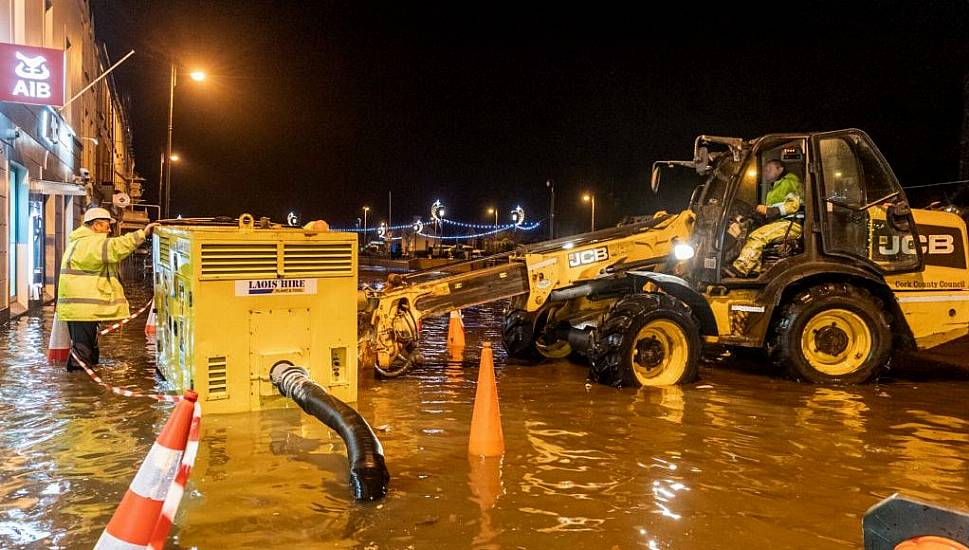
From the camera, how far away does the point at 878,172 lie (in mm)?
8305

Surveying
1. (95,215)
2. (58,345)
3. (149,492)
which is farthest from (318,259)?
(58,345)

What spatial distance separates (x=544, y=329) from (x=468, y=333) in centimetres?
346

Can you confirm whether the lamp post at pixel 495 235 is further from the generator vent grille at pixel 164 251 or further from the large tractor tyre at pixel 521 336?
the generator vent grille at pixel 164 251

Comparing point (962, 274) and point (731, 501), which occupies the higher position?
point (962, 274)

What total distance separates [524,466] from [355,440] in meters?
1.27

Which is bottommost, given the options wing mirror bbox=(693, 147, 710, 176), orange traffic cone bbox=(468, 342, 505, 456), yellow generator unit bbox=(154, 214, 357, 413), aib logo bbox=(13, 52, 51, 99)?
orange traffic cone bbox=(468, 342, 505, 456)

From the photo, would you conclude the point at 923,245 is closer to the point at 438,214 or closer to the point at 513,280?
the point at 513,280

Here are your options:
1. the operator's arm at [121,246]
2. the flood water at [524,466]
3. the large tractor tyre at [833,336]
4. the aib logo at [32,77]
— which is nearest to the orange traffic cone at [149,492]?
the flood water at [524,466]

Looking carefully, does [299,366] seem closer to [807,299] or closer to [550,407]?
Answer: [550,407]

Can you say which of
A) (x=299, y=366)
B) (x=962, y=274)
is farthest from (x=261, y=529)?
(x=962, y=274)

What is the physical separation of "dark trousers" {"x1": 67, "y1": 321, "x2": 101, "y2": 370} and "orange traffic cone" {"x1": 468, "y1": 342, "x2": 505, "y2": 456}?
17.6ft

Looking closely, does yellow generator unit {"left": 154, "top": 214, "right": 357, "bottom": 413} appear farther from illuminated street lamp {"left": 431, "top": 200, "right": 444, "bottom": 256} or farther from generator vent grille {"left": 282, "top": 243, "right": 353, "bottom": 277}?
illuminated street lamp {"left": 431, "top": 200, "right": 444, "bottom": 256}

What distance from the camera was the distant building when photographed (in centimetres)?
1326

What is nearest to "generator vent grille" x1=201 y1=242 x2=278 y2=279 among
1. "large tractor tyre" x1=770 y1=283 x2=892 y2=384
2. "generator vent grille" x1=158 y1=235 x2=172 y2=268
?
"generator vent grille" x1=158 y1=235 x2=172 y2=268
